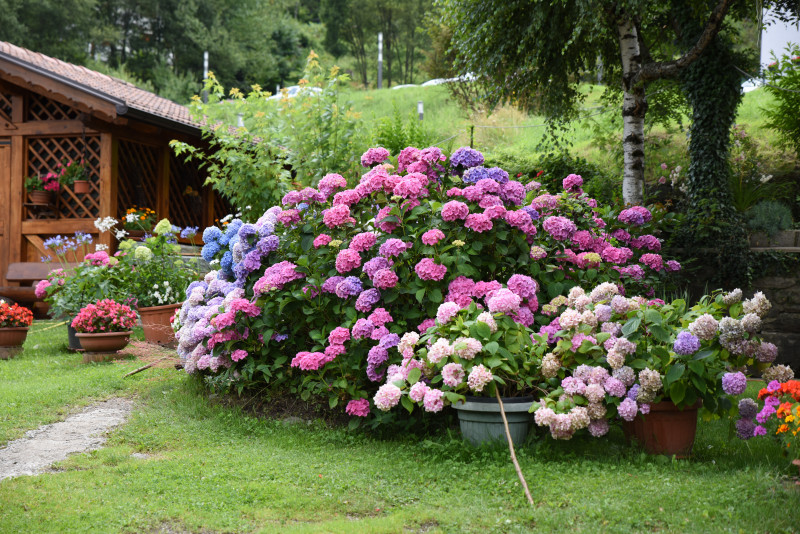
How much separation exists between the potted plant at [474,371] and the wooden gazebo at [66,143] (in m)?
7.44

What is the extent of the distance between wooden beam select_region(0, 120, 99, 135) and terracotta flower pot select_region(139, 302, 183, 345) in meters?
4.21

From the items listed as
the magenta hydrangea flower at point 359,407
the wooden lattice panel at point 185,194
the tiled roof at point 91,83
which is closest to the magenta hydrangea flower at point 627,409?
the magenta hydrangea flower at point 359,407

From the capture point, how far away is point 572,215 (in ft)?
16.5

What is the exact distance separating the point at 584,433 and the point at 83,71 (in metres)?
12.2

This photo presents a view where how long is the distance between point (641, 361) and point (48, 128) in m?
10.3

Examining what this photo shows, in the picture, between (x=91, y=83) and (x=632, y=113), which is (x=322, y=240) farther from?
(x=91, y=83)

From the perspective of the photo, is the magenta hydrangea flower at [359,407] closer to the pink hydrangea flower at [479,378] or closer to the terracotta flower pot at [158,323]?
the pink hydrangea flower at [479,378]

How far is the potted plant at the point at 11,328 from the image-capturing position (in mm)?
7457

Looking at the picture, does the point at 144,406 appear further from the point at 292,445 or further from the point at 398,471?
the point at 398,471

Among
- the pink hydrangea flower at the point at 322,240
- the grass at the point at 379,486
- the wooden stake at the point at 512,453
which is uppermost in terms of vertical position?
the pink hydrangea flower at the point at 322,240

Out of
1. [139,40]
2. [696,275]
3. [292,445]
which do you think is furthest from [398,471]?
[139,40]

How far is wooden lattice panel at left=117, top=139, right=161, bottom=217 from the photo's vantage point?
11.1 metres

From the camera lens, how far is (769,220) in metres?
8.06

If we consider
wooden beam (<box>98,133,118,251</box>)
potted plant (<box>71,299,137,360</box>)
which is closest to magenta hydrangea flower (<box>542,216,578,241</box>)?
potted plant (<box>71,299,137,360</box>)
